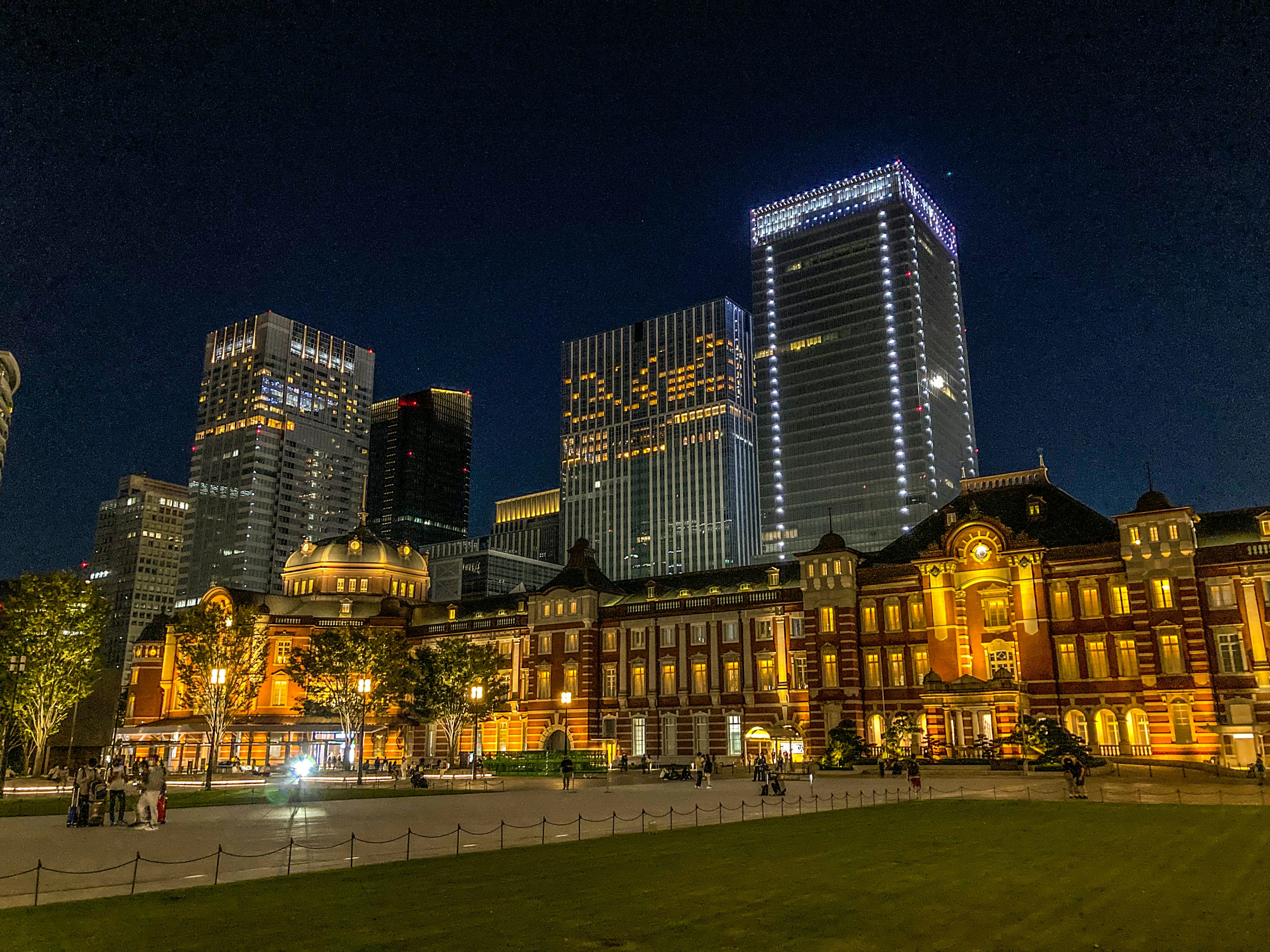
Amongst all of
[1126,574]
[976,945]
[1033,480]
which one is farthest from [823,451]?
[976,945]

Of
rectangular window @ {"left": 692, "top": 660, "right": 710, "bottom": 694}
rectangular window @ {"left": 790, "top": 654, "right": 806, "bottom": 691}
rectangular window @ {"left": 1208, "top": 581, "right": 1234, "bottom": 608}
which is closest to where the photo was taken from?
rectangular window @ {"left": 1208, "top": 581, "right": 1234, "bottom": 608}

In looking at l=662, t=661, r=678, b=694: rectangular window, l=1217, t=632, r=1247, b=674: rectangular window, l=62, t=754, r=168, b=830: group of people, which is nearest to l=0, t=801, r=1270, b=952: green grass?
l=62, t=754, r=168, b=830: group of people

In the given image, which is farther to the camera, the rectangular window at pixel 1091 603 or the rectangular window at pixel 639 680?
the rectangular window at pixel 639 680

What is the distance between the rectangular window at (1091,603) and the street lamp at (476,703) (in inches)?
1596

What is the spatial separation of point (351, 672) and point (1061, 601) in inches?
2071

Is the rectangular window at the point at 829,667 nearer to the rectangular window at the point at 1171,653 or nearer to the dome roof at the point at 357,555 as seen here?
the rectangular window at the point at 1171,653

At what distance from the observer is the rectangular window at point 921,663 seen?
69312mm

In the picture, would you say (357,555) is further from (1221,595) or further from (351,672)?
(1221,595)

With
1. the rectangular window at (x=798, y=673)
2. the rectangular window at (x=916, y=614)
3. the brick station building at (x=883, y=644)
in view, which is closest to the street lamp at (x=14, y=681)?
the brick station building at (x=883, y=644)

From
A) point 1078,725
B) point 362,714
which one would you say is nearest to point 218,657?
point 362,714

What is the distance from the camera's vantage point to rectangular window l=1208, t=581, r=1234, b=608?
60344 millimetres

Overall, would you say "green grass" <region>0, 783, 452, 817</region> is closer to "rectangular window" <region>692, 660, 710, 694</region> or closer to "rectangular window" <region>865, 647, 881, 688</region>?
"rectangular window" <region>692, 660, 710, 694</region>

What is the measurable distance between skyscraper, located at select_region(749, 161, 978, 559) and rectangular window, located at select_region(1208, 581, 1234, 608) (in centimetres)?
10826

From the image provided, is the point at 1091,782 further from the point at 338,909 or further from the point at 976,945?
the point at 338,909
